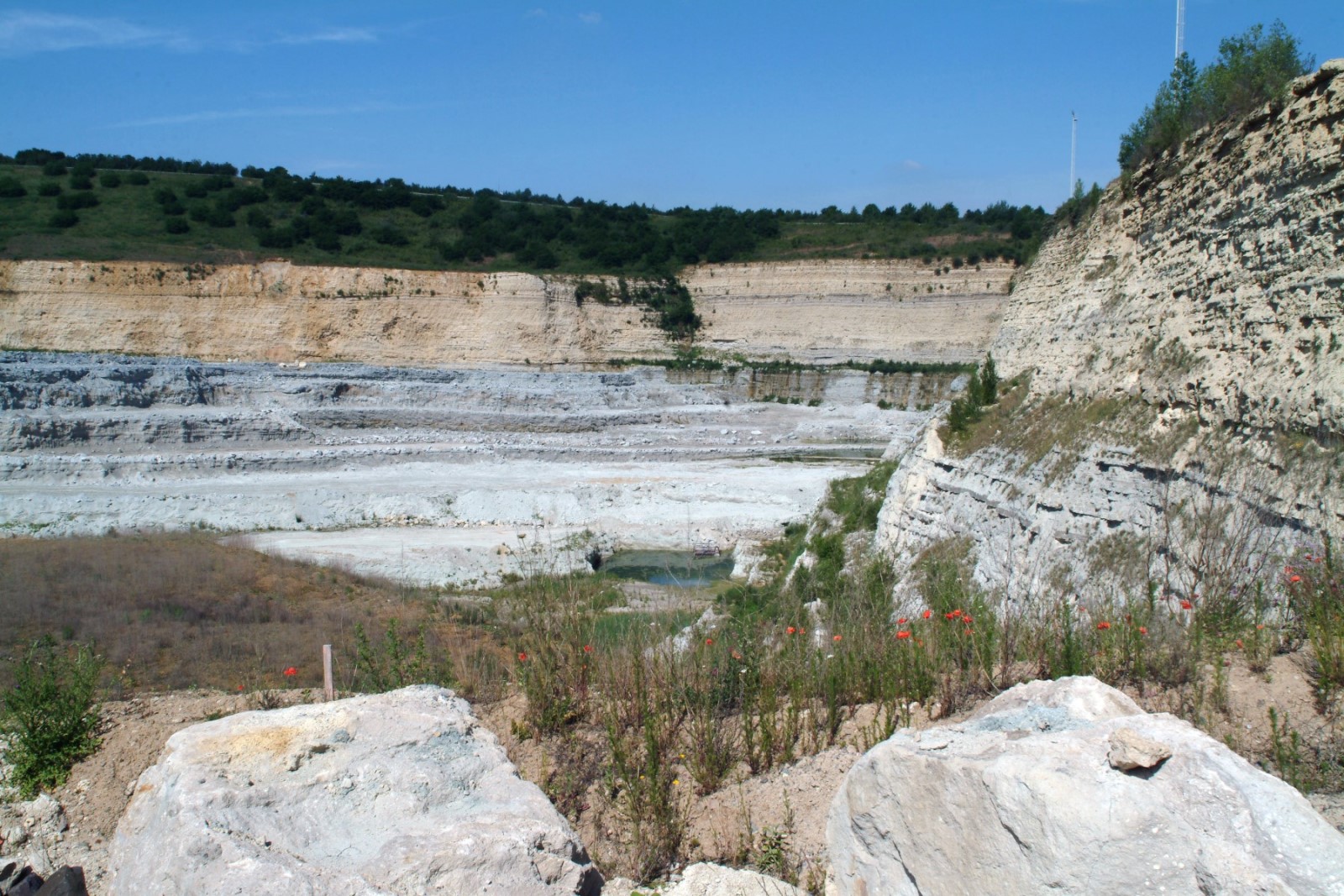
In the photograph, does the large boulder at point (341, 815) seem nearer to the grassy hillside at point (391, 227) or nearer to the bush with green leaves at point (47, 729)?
the bush with green leaves at point (47, 729)

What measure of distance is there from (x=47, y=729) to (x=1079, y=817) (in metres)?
5.02

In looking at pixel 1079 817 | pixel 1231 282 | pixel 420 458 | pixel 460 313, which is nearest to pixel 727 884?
pixel 1079 817

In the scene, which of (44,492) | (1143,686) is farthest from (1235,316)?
(44,492)

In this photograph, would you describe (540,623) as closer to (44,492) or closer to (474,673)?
(474,673)

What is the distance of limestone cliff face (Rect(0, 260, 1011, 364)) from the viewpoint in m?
43.2

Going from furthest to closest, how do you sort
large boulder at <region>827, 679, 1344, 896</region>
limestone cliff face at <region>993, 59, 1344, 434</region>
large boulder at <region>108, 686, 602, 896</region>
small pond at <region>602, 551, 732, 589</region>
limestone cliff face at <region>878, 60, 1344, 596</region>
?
small pond at <region>602, 551, 732, 589</region>
limestone cliff face at <region>993, 59, 1344, 434</region>
limestone cliff face at <region>878, 60, 1344, 596</region>
large boulder at <region>108, 686, 602, 896</region>
large boulder at <region>827, 679, 1344, 896</region>

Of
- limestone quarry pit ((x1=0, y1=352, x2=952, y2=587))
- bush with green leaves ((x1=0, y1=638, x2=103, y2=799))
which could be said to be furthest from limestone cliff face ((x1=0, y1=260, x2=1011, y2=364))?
bush with green leaves ((x1=0, y1=638, x2=103, y2=799))

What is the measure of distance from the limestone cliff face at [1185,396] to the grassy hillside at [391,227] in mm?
36409

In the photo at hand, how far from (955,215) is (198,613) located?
62.7m

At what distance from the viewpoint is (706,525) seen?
24.0 m

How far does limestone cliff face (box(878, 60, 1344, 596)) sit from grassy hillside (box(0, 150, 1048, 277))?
36409 millimetres

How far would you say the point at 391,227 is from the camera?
188 feet

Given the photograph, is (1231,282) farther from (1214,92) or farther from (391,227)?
(391,227)

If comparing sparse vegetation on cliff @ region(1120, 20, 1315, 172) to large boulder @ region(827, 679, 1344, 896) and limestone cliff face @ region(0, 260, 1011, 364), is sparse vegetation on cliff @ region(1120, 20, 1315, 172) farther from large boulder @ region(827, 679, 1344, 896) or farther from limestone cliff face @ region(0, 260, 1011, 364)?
limestone cliff face @ region(0, 260, 1011, 364)
